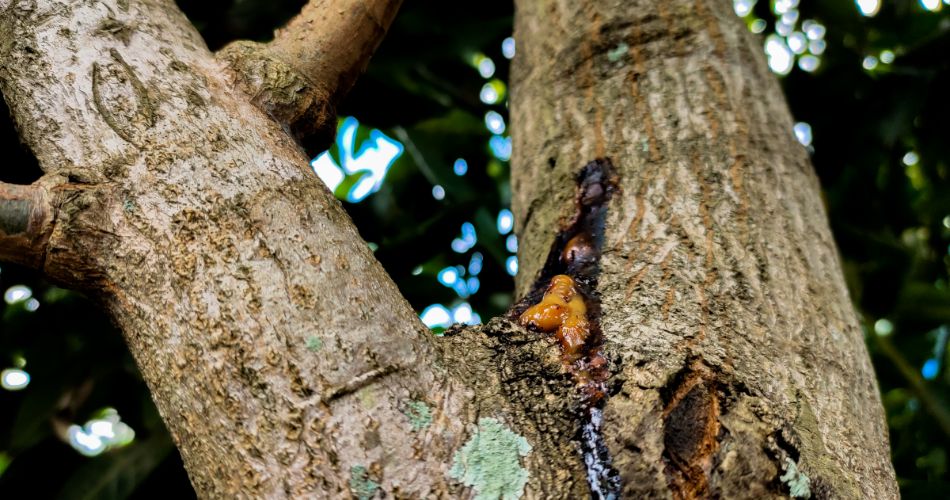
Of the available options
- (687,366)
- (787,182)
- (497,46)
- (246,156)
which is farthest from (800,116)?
(246,156)

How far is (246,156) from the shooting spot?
85cm

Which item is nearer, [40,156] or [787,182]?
[40,156]

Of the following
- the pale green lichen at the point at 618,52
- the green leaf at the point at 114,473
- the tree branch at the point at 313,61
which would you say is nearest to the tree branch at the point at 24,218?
the tree branch at the point at 313,61

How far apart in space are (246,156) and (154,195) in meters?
0.10

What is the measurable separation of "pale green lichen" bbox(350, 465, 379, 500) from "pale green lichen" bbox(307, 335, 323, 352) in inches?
4.4

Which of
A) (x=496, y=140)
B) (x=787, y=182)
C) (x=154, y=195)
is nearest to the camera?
(x=154, y=195)

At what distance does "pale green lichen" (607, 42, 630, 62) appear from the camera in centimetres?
136

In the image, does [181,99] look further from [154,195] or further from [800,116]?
[800,116]

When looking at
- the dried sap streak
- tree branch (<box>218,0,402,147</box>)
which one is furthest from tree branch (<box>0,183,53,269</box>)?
the dried sap streak

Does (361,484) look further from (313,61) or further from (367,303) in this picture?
(313,61)

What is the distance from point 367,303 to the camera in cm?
78

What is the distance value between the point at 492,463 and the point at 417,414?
0.08 m

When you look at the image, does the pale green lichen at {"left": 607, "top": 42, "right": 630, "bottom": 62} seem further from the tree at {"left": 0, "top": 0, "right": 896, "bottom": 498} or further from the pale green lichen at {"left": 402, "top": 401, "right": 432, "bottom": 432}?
the pale green lichen at {"left": 402, "top": 401, "right": 432, "bottom": 432}

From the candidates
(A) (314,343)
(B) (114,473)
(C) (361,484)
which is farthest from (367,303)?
(B) (114,473)
